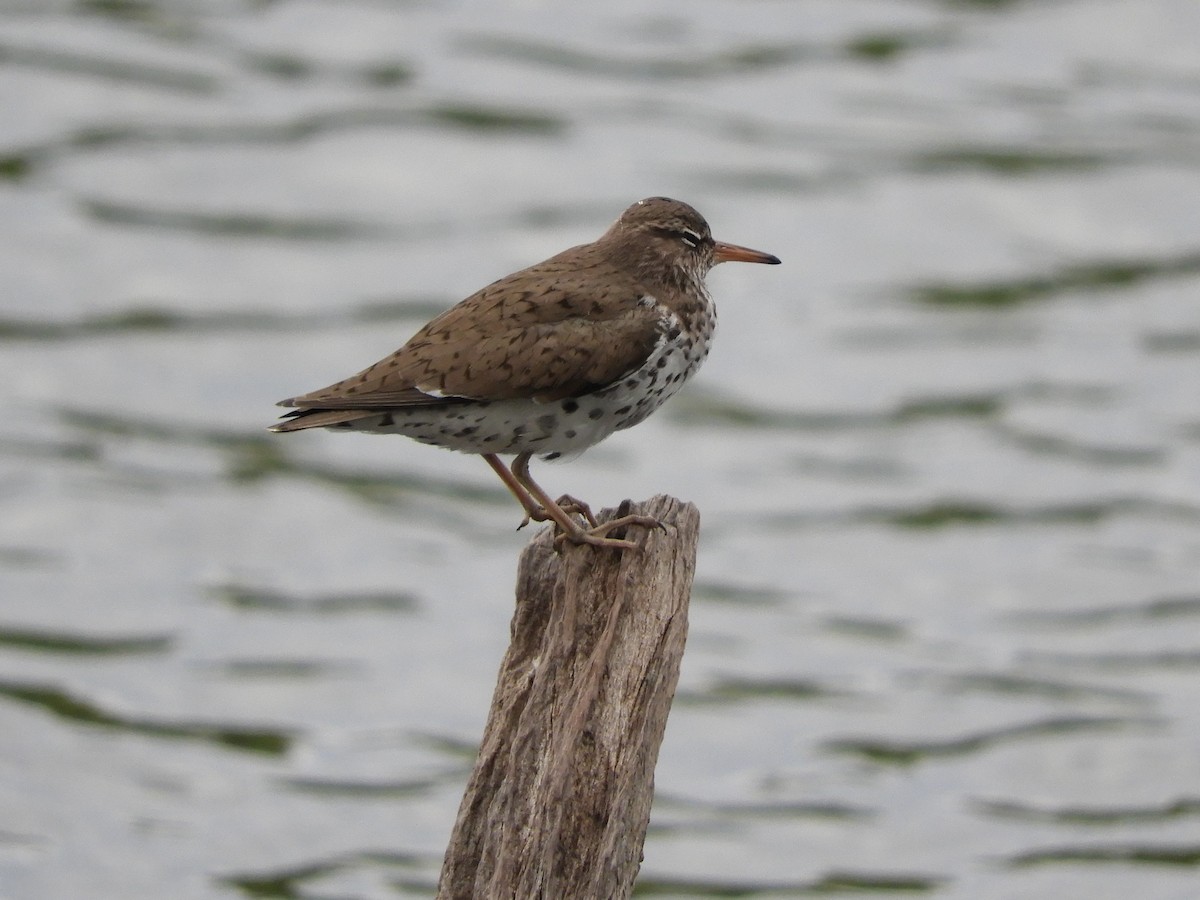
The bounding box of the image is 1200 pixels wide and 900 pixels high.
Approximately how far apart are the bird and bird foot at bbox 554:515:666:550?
10 mm

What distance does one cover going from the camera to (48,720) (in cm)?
2016

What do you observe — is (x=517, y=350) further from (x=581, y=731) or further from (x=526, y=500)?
(x=581, y=731)

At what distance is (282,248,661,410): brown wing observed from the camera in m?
10.8

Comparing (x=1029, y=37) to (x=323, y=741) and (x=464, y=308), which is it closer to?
(x=323, y=741)

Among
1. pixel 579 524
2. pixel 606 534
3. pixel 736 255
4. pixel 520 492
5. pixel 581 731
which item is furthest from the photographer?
pixel 736 255

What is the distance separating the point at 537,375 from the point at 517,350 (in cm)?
19

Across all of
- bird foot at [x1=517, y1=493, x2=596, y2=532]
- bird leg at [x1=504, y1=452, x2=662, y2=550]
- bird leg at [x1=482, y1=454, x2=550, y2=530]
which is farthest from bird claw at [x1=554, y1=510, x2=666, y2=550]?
bird leg at [x1=482, y1=454, x2=550, y2=530]

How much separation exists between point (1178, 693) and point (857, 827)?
13.0ft

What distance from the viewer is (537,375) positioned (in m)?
10.9

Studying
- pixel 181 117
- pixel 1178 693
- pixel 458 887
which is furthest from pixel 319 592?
pixel 458 887

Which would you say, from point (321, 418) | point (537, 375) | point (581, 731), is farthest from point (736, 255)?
point (581, 731)

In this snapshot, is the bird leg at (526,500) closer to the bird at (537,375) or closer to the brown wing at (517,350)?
the bird at (537,375)

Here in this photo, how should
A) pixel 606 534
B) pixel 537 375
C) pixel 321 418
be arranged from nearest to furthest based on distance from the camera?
pixel 606 534
pixel 321 418
pixel 537 375

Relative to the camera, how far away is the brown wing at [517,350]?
1077 cm
